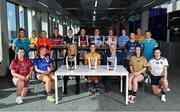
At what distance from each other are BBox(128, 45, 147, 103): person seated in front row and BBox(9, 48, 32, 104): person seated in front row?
2.04 meters

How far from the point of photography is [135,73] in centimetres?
540

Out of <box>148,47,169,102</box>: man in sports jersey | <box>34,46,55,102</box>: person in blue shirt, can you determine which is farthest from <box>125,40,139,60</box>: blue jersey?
<box>34,46,55,102</box>: person in blue shirt

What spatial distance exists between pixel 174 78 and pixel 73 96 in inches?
138

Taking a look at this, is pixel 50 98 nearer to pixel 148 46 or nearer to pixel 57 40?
pixel 57 40

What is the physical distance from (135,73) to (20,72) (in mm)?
2288

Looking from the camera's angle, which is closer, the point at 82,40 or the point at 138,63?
the point at 138,63

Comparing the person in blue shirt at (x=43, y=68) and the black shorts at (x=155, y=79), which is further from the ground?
the person in blue shirt at (x=43, y=68)

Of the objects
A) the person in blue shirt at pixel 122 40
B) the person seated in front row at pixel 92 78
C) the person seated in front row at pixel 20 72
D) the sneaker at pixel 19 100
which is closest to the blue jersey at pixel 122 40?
the person in blue shirt at pixel 122 40

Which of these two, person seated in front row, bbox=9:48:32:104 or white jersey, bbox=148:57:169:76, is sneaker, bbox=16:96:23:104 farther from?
white jersey, bbox=148:57:169:76

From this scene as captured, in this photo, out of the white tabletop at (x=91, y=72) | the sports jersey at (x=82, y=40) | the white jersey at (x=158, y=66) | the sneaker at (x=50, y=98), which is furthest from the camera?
the sports jersey at (x=82, y=40)

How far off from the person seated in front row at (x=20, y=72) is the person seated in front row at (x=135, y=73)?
204 centimetres

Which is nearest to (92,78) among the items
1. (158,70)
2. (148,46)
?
(158,70)

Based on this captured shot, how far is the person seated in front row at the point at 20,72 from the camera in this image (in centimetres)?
510

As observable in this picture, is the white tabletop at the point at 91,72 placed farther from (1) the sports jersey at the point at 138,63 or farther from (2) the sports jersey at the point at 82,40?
(2) the sports jersey at the point at 82,40
